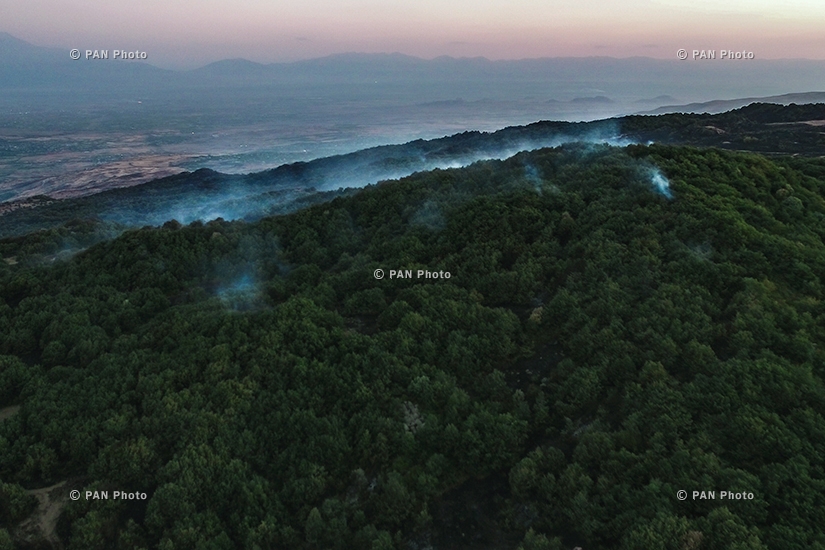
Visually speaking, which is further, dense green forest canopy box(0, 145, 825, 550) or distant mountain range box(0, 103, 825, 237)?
distant mountain range box(0, 103, 825, 237)

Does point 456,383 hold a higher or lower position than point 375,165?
lower

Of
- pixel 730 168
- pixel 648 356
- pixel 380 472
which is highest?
pixel 730 168

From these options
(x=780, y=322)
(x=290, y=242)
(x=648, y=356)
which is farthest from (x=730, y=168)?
(x=290, y=242)

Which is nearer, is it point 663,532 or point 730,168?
point 663,532

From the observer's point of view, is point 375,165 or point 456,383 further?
point 375,165

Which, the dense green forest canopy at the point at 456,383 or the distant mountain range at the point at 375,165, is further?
the distant mountain range at the point at 375,165

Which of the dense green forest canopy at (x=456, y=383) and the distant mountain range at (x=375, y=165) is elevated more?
the distant mountain range at (x=375, y=165)

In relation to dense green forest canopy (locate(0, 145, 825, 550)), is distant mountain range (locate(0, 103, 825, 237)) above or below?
above

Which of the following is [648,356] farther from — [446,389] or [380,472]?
[380,472]
